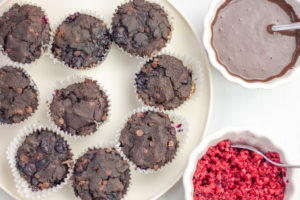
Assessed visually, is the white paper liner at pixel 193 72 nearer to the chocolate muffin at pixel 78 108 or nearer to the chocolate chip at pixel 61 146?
the chocolate muffin at pixel 78 108

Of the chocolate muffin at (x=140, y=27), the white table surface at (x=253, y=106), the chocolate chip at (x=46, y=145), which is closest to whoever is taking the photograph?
the chocolate chip at (x=46, y=145)

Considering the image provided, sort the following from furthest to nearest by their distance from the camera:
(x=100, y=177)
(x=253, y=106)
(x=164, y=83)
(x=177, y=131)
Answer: (x=253, y=106), (x=177, y=131), (x=164, y=83), (x=100, y=177)

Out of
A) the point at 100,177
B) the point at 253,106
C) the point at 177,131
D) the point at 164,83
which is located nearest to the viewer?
the point at 100,177

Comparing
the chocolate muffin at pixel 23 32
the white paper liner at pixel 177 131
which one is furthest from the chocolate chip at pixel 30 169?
the chocolate muffin at pixel 23 32

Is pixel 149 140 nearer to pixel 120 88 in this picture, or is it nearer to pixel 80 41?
pixel 120 88

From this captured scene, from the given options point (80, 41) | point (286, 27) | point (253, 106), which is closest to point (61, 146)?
point (80, 41)

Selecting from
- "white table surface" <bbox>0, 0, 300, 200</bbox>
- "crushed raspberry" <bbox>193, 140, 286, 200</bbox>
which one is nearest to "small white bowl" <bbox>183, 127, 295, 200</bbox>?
"crushed raspberry" <bbox>193, 140, 286, 200</bbox>
